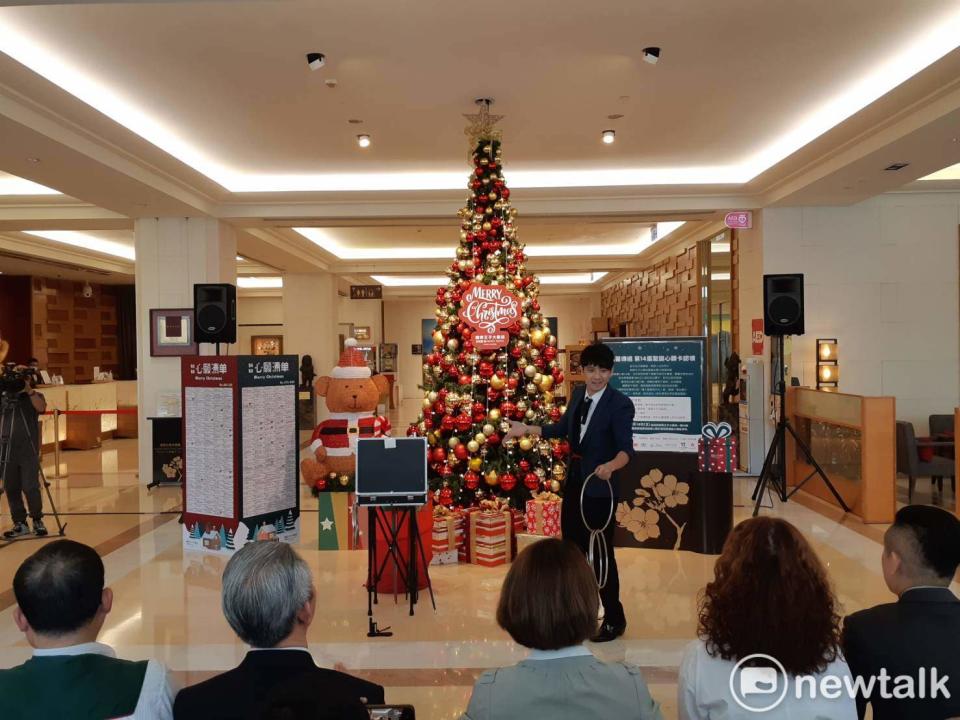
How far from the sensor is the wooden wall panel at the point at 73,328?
46.7ft

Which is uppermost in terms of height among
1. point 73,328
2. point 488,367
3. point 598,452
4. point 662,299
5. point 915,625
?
point 662,299

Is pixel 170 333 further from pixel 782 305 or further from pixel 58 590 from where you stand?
pixel 58 590

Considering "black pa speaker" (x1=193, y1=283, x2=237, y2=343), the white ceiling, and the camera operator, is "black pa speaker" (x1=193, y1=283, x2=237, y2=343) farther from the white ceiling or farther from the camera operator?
the white ceiling

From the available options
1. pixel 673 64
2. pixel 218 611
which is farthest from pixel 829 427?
pixel 218 611

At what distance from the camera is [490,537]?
16.5 feet

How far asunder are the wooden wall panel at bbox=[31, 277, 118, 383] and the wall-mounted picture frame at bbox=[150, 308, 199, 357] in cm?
759

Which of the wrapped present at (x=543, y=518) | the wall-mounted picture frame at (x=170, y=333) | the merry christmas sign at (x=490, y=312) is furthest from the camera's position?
the wall-mounted picture frame at (x=170, y=333)

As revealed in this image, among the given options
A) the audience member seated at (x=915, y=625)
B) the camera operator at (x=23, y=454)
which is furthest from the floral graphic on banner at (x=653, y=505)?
the camera operator at (x=23, y=454)

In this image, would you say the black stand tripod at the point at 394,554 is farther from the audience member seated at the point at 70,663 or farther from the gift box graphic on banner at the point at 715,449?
the audience member seated at the point at 70,663

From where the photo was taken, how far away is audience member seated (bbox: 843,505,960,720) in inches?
61.6

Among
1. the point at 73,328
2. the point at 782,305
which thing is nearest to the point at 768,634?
the point at 782,305

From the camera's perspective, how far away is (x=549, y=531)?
Answer: 5.16 metres

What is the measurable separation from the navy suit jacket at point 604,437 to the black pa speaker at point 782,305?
3514 mm

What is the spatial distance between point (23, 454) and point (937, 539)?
21.0 ft
